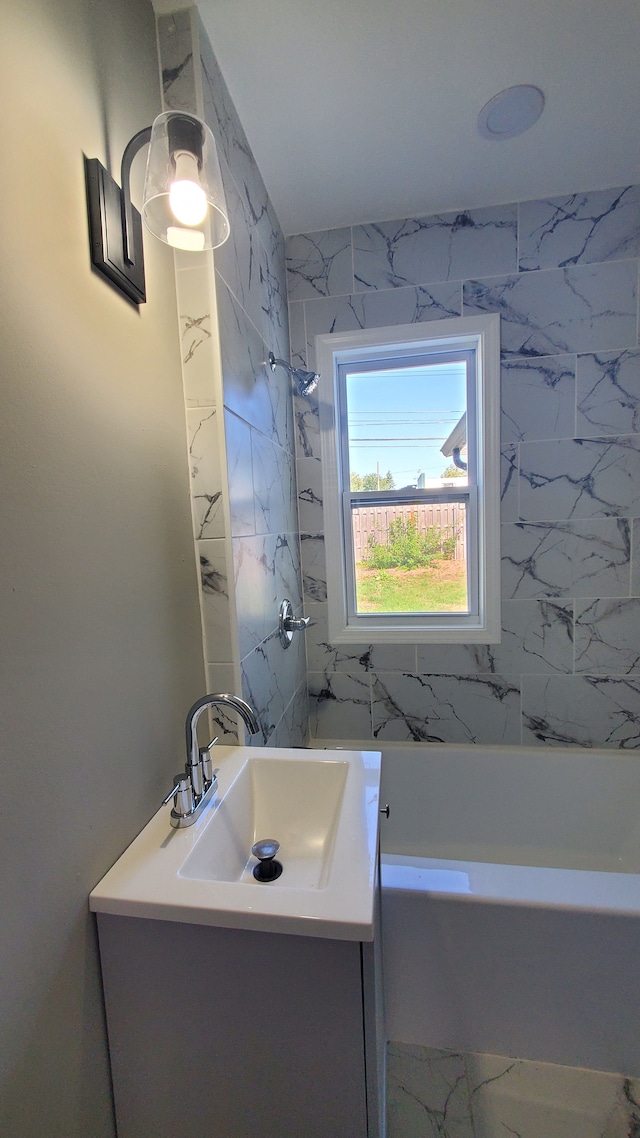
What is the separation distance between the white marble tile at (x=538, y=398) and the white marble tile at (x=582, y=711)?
0.98m

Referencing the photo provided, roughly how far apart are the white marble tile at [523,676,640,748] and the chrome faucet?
4.53 feet

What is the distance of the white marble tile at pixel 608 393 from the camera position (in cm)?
163

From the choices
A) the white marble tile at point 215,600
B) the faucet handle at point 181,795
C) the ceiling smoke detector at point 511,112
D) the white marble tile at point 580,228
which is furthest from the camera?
the white marble tile at point 580,228

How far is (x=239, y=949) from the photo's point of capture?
26.4 inches

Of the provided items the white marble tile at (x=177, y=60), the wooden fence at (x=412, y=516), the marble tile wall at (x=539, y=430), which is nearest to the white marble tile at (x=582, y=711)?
the marble tile wall at (x=539, y=430)

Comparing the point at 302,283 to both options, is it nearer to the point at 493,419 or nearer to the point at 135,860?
the point at 493,419

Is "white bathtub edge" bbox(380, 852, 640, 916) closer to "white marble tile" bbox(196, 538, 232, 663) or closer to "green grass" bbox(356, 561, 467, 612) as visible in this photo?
"white marble tile" bbox(196, 538, 232, 663)

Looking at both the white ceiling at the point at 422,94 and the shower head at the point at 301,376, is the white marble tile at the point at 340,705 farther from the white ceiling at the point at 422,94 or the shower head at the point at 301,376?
the white ceiling at the point at 422,94

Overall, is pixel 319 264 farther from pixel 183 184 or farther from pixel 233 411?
pixel 183 184

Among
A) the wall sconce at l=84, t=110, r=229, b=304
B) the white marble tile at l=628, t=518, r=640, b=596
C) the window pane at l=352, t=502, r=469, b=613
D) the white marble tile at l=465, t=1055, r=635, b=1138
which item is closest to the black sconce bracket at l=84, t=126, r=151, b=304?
the wall sconce at l=84, t=110, r=229, b=304

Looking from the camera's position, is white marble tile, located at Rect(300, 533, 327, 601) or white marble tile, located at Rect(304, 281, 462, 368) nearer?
white marble tile, located at Rect(304, 281, 462, 368)

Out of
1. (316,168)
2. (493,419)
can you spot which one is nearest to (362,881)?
(493,419)

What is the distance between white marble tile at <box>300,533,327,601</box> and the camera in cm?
192

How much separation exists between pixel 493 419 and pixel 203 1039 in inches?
74.1
